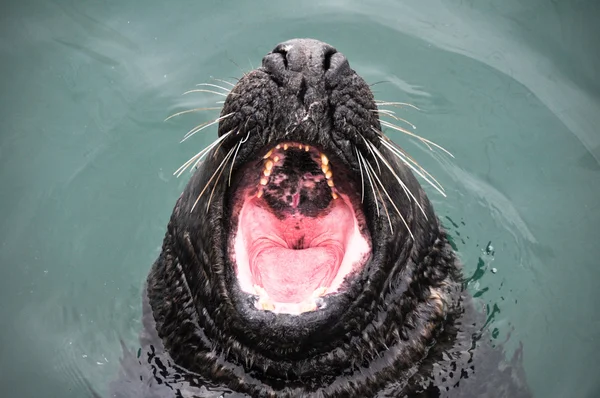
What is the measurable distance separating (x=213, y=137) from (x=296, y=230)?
126 inches

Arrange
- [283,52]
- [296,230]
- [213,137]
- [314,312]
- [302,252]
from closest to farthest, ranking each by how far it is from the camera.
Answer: [314,312]
[283,52]
[302,252]
[296,230]
[213,137]

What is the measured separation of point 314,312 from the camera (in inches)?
162

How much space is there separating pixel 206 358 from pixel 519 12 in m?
6.35

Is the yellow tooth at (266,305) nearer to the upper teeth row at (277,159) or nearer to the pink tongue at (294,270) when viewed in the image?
the pink tongue at (294,270)

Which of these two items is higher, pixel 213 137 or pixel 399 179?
pixel 213 137

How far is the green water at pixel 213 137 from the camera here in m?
6.36

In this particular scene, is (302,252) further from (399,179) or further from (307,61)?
(307,61)

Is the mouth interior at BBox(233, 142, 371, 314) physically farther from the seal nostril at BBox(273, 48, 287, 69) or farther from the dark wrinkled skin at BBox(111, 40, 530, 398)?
the seal nostril at BBox(273, 48, 287, 69)

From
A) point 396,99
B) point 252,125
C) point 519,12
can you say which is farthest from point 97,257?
point 519,12

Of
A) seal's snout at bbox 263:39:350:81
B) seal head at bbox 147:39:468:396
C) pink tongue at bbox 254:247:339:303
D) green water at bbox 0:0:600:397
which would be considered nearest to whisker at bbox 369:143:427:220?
seal head at bbox 147:39:468:396

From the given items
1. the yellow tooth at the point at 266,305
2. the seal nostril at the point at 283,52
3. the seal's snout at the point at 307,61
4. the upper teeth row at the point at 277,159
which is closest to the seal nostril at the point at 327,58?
the seal's snout at the point at 307,61

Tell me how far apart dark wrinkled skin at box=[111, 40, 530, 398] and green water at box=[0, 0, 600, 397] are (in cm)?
94

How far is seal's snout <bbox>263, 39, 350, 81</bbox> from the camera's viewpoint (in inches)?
170

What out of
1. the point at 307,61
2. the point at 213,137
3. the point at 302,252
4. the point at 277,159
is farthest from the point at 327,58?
the point at 213,137
